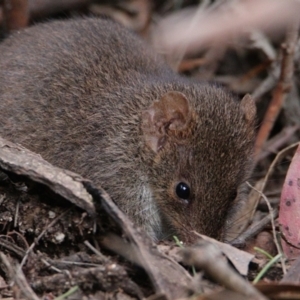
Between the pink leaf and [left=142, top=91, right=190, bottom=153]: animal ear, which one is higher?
[left=142, top=91, right=190, bottom=153]: animal ear

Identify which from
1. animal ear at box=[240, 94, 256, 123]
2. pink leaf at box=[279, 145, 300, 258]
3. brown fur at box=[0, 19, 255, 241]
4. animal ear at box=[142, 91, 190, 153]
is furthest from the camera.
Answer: animal ear at box=[240, 94, 256, 123]

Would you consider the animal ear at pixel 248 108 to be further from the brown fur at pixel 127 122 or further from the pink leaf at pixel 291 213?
the pink leaf at pixel 291 213

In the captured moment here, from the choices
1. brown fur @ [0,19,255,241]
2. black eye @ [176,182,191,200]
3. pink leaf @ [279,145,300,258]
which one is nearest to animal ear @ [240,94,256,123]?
brown fur @ [0,19,255,241]

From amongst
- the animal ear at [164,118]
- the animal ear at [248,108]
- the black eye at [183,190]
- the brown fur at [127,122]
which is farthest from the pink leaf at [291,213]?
the animal ear at [164,118]

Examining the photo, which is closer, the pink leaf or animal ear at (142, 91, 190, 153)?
the pink leaf

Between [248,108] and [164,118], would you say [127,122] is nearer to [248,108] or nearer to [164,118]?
[164,118]

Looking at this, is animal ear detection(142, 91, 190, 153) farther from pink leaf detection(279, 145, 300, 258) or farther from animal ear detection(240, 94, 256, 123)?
pink leaf detection(279, 145, 300, 258)

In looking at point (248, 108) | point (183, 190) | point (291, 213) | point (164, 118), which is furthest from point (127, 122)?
point (291, 213)

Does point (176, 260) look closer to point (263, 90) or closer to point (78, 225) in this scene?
point (78, 225)
